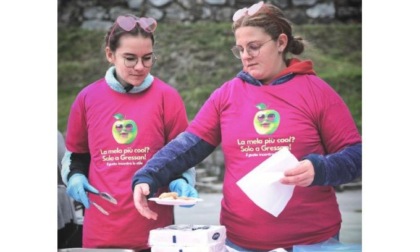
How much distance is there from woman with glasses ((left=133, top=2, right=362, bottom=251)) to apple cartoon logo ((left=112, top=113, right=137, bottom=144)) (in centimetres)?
17

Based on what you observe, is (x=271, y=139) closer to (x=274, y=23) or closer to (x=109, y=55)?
(x=274, y=23)

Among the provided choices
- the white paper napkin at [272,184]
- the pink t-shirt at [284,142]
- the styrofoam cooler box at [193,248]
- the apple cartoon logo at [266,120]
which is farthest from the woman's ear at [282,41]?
the styrofoam cooler box at [193,248]

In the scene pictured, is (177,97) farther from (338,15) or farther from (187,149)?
(338,15)

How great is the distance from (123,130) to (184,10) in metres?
0.62

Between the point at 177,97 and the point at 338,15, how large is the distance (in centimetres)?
80

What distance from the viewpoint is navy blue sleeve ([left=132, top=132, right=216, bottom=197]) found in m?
3.62

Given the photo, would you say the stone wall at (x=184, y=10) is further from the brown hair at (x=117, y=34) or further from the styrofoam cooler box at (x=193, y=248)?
the styrofoam cooler box at (x=193, y=248)

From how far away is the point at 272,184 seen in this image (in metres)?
3.47

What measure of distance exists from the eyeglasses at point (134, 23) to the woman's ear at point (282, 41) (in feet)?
1.95

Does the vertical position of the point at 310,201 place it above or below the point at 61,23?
below
